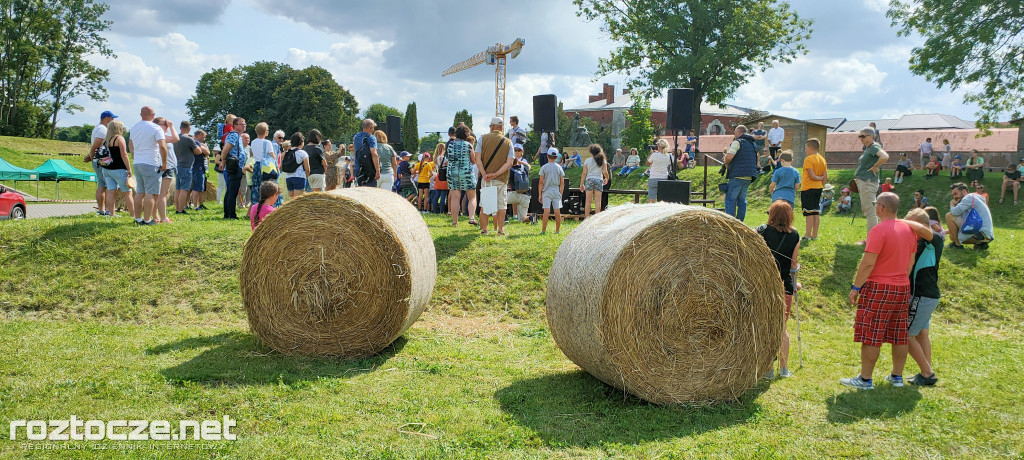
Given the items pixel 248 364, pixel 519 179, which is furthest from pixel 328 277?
pixel 519 179

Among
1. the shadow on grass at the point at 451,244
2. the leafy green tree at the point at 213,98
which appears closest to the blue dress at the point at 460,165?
the shadow on grass at the point at 451,244

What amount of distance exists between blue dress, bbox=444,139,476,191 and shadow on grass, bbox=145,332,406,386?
499cm

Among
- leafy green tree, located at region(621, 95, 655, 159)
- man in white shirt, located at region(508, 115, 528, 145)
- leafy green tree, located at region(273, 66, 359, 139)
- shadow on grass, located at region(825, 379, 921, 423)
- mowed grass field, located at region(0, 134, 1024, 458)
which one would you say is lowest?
shadow on grass, located at region(825, 379, 921, 423)

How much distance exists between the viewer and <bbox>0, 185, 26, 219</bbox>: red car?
50.0 ft

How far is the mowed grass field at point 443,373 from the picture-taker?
4656mm

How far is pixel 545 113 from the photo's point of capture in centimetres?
1920

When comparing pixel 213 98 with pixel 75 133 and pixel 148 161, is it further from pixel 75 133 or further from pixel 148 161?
pixel 148 161

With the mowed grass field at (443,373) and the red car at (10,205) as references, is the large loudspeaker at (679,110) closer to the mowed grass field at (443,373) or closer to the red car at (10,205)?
the mowed grass field at (443,373)

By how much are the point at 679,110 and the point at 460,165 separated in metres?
7.05

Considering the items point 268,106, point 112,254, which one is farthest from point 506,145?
point 268,106

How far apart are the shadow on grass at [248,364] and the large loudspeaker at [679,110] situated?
36.9 ft

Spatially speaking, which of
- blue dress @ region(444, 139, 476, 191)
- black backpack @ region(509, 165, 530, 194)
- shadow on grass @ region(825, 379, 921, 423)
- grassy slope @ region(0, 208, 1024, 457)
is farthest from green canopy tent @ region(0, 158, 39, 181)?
shadow on grass @ region(825, 379, 921, 423)

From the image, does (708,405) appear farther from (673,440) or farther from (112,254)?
(112,254)

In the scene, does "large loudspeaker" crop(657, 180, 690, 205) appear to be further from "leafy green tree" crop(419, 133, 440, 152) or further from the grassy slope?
"leafy green tree" crop(419, 133, 440, 152)
